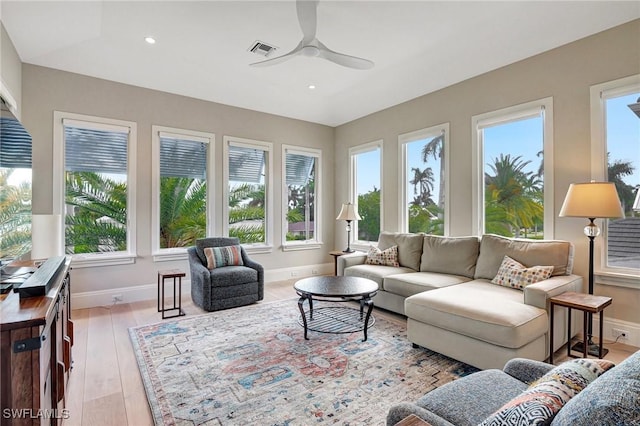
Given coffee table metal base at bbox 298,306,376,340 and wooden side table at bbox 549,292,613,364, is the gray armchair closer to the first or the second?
coffee table metal base at bbox 298,306,376,340

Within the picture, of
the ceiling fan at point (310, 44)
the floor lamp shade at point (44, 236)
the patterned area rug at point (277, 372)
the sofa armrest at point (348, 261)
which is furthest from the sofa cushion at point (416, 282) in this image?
the floor lamp shade at point (44, 236)

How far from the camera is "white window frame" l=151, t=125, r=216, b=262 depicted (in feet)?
15.4

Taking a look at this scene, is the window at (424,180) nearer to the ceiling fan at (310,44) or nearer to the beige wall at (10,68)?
the ceiling fan at (310,44)

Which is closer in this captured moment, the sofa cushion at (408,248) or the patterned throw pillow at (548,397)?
the patterned throw pillow at (548,397)

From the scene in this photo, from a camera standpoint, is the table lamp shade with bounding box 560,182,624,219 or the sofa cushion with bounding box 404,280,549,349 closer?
the sofa cushion with bounding box 404,280,549,349

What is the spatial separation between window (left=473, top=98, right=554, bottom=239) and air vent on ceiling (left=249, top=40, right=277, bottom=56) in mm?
2833

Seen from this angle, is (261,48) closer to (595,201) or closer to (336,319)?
(336,319)

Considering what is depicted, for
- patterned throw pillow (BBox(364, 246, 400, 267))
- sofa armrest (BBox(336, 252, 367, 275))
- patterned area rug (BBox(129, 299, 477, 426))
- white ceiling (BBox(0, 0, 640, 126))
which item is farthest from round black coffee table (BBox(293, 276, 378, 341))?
white ceiling (BBox(0, 0, 640, 126))

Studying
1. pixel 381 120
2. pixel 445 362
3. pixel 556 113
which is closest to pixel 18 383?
pixel 445 362

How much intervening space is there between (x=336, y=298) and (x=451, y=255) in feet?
5.62

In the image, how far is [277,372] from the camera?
256 cm

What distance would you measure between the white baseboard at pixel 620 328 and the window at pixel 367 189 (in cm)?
320

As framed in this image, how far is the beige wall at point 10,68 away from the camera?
3.12 metres

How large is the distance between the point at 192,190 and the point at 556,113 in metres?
4.99
